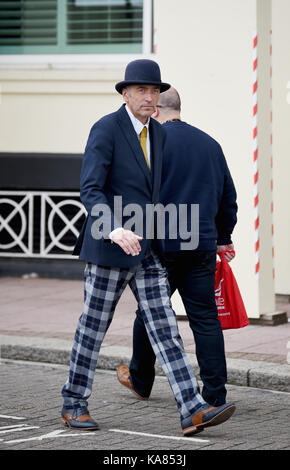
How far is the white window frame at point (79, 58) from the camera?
12.0 meters

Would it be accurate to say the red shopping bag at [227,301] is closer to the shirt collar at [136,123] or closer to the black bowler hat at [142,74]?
the shirt collar at [136,123]

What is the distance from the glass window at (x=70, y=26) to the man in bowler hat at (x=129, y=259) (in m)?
6.42

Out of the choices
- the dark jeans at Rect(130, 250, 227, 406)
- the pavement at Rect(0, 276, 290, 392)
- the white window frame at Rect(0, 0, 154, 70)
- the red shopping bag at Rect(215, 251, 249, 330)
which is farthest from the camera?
the white window frame at Rect(0, 0, 154, 70)

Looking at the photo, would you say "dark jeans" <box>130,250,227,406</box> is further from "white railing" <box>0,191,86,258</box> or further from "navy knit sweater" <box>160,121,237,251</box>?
"white railing" <box>0,191,86,258</box>

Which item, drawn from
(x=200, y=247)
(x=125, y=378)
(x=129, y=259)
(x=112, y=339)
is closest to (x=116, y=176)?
(x=129, y=259)

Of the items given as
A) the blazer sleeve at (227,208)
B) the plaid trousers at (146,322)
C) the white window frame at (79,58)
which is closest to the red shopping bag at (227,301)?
the blazer sleeve at (227,208)

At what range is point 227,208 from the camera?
20.7ft

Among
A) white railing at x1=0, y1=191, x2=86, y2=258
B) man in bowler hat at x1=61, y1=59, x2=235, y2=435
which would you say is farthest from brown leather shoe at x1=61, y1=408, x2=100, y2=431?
white railing at x1=0, y1=191, x2=86, y2=258

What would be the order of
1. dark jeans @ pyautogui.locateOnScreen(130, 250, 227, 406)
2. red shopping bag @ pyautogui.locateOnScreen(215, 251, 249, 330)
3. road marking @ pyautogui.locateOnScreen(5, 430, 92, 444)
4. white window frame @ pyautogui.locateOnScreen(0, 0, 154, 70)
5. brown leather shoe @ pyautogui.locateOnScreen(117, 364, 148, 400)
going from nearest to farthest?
road marking @ pyautogui.locateOnScreen(5, 430, 92, 444)
dark jeans @ pyautogui.locateOnScreen(130, 250, 227, 406)
red shopping bag @ pyautogui.locateOnScreen(215, 251, 249, 330)
brown leather shoe @ pyautogui.locateOnScreen(117, 364, 148, 400)
white window frame @ pyautogui.locateOnScreen(0, 0, 154, 70)

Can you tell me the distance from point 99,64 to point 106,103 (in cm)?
46

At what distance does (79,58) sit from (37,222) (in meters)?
1.80

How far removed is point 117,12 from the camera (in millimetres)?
12141

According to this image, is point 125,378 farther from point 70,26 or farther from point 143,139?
point 70,26

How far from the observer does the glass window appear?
477 inches
